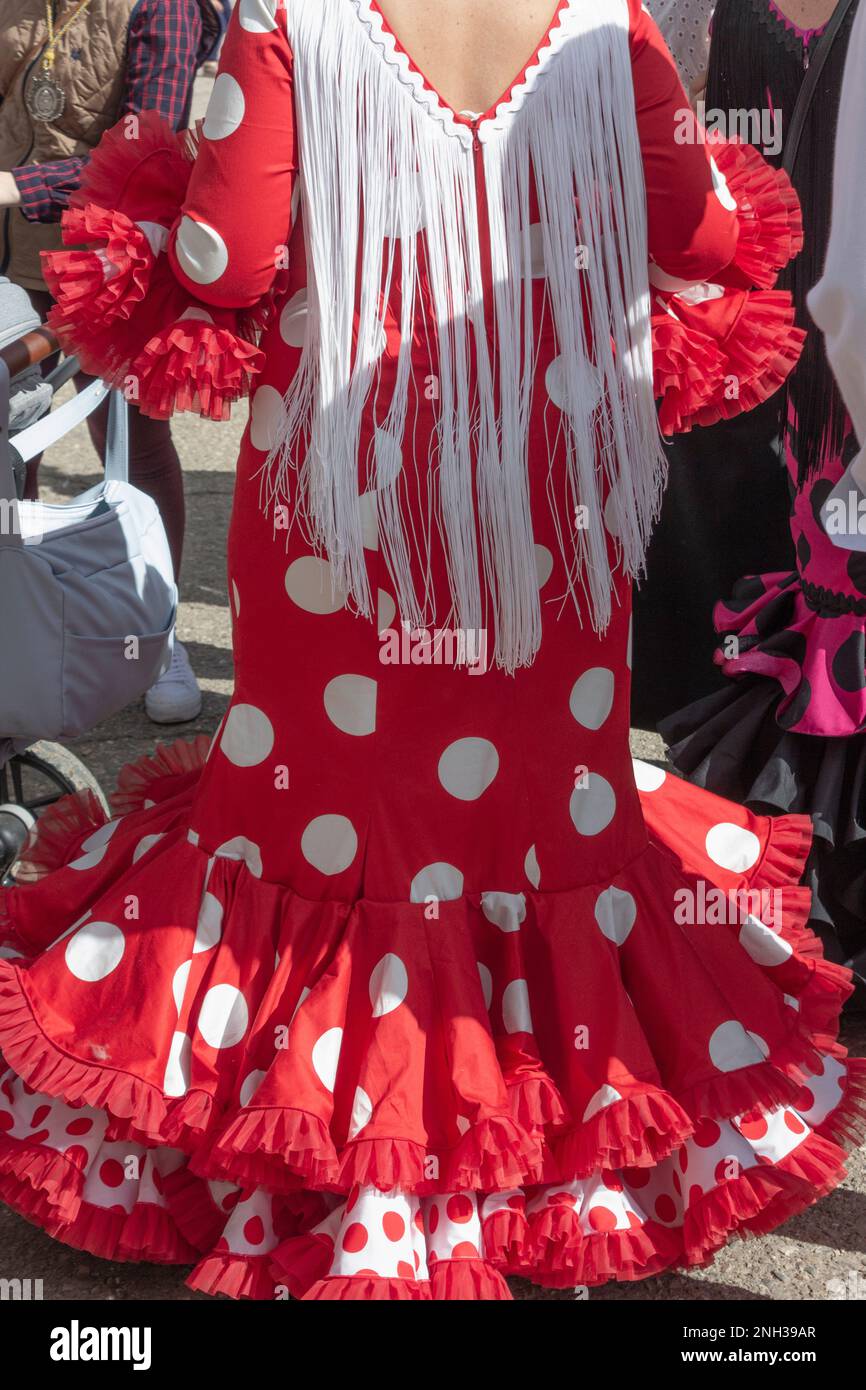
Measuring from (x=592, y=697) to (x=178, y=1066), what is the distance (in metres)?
0.77

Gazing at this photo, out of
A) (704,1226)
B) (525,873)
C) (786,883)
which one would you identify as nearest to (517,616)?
(525,873)

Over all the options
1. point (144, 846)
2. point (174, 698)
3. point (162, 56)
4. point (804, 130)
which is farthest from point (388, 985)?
point (162, 56)

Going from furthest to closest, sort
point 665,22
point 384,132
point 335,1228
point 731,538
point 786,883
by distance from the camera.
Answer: point 731,538 < point 665,22 < point 786,883 < point 335,1228 < point 384,132

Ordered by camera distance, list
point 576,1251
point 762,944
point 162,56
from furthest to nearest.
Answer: point 162,56 < point 762,944 < point 576,1251

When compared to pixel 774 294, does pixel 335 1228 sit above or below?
below

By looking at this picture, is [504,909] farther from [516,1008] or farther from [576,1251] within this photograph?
[576,1251]

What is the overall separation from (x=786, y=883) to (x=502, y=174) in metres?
1.18

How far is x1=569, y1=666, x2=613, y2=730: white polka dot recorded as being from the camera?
206cm

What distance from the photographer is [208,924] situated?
6.80 feet

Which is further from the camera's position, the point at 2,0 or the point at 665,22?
the point at 2,0

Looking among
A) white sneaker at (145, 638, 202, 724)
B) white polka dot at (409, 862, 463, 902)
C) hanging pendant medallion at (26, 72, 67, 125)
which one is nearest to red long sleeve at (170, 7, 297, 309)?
white polka dot at (409, 862, 463, 902)

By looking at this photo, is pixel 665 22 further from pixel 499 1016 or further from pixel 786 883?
pixel 499 1016

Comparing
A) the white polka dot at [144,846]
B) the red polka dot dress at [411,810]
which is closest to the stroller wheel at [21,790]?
the white polka dot at [144,846]
